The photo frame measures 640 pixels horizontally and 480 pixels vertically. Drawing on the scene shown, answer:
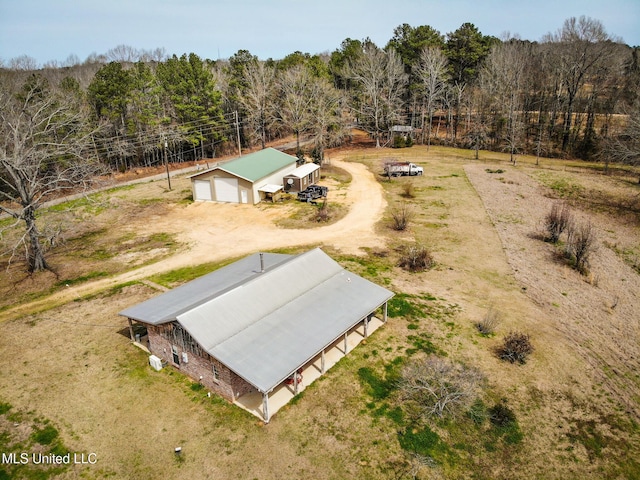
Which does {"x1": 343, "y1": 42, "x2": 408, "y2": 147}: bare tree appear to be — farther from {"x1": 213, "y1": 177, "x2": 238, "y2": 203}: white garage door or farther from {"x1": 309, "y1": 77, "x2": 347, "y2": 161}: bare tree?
{"x1": 213, "y1": 177, "x2": 238, "y2": 203}: white garage door

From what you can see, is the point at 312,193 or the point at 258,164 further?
the point at 258,164

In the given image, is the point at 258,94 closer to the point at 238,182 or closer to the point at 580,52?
the point at 238,182

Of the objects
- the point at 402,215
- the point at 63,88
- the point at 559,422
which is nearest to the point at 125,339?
the point at 559,422

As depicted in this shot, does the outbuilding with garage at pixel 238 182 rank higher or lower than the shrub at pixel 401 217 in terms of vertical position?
higher

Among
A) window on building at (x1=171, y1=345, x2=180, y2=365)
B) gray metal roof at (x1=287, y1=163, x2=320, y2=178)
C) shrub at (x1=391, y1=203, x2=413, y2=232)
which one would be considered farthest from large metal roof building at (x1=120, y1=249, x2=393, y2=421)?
gray metal roof at (x1=287, y1=163, x2=320, y2=178)

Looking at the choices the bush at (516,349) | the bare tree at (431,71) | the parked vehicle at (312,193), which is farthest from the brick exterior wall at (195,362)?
the bare tree at (431,71)

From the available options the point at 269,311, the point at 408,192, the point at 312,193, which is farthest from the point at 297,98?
the point at 269,311

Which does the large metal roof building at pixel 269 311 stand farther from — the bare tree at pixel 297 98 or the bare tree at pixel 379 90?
the bare tree at pixel 379 90
